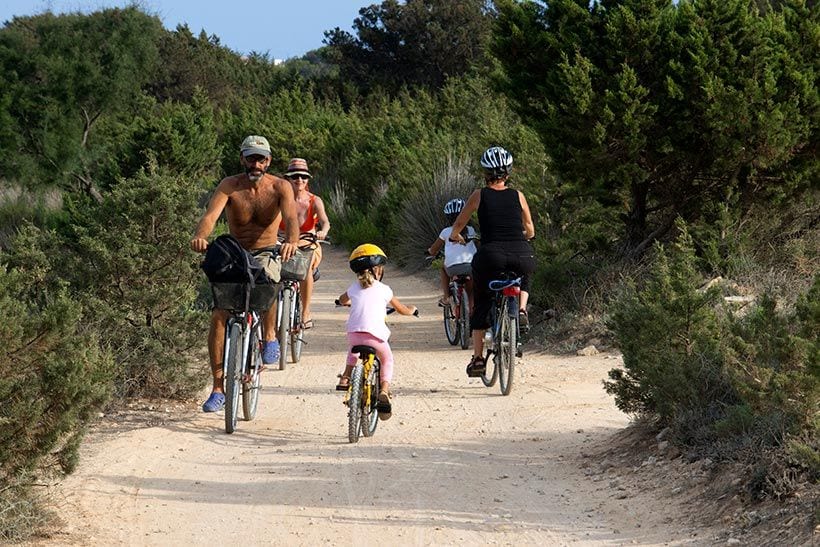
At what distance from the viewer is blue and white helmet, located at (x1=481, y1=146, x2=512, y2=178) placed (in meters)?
10.7

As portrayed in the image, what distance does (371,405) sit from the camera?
9156 millimetres

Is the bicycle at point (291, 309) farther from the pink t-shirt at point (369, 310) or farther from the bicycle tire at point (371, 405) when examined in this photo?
the bicycle tire at point (371, 405)

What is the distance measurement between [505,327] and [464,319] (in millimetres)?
3257

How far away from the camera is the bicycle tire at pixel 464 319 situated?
14.0m

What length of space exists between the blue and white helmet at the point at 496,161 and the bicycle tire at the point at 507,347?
1.08m

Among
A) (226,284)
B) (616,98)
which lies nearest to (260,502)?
(226,284)

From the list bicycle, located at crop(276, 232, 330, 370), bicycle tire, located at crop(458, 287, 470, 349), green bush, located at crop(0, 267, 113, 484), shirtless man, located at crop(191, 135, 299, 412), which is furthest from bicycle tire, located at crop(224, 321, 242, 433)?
bicycle tire, located at crop(458, 287, 470, 349)

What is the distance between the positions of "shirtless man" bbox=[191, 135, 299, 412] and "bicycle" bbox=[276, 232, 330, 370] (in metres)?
2.55

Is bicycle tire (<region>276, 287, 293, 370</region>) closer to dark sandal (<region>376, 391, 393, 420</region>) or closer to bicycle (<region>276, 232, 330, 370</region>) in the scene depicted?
bicycle (<region>276, 232, 330, 370</region>)

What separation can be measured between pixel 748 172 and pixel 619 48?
6.81 ft

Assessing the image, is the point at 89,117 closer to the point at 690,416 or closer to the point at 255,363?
the point at 255,363

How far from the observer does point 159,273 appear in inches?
439

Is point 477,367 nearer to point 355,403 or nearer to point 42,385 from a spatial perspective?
point 355,403

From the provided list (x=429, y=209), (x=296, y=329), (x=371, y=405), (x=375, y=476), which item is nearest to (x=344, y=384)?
(x=371, y=405)
